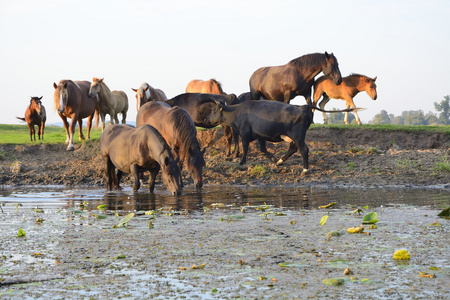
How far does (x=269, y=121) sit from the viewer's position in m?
15.1

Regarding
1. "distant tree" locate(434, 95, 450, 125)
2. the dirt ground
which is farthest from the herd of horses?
"distant tree" locate(434, 95, 450, 125)

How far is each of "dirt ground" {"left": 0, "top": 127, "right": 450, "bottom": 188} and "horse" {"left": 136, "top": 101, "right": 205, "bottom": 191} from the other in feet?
6.21

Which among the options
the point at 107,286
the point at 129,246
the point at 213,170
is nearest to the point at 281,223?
the point at 129,246

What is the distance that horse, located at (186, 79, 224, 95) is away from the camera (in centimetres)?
2227

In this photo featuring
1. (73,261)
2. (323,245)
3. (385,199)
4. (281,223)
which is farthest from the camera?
(385,199)

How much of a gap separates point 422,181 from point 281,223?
686cm

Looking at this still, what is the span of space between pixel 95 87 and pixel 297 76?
27.1ft

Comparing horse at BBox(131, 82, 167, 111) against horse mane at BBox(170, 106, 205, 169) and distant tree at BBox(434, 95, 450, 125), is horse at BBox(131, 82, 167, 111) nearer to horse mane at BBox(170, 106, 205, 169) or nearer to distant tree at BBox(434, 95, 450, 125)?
horse mane at BBox(170, 106, 205, 169)

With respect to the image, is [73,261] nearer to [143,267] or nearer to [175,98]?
[143,267]

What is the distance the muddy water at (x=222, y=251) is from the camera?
423 centimetres

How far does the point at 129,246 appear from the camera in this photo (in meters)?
5.89

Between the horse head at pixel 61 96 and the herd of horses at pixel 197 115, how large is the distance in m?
0.02

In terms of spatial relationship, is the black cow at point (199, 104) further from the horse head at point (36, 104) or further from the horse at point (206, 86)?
the horse head at point (36, 104)

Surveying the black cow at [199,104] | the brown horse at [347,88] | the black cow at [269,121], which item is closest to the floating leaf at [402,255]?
the black cow at [269,121]
